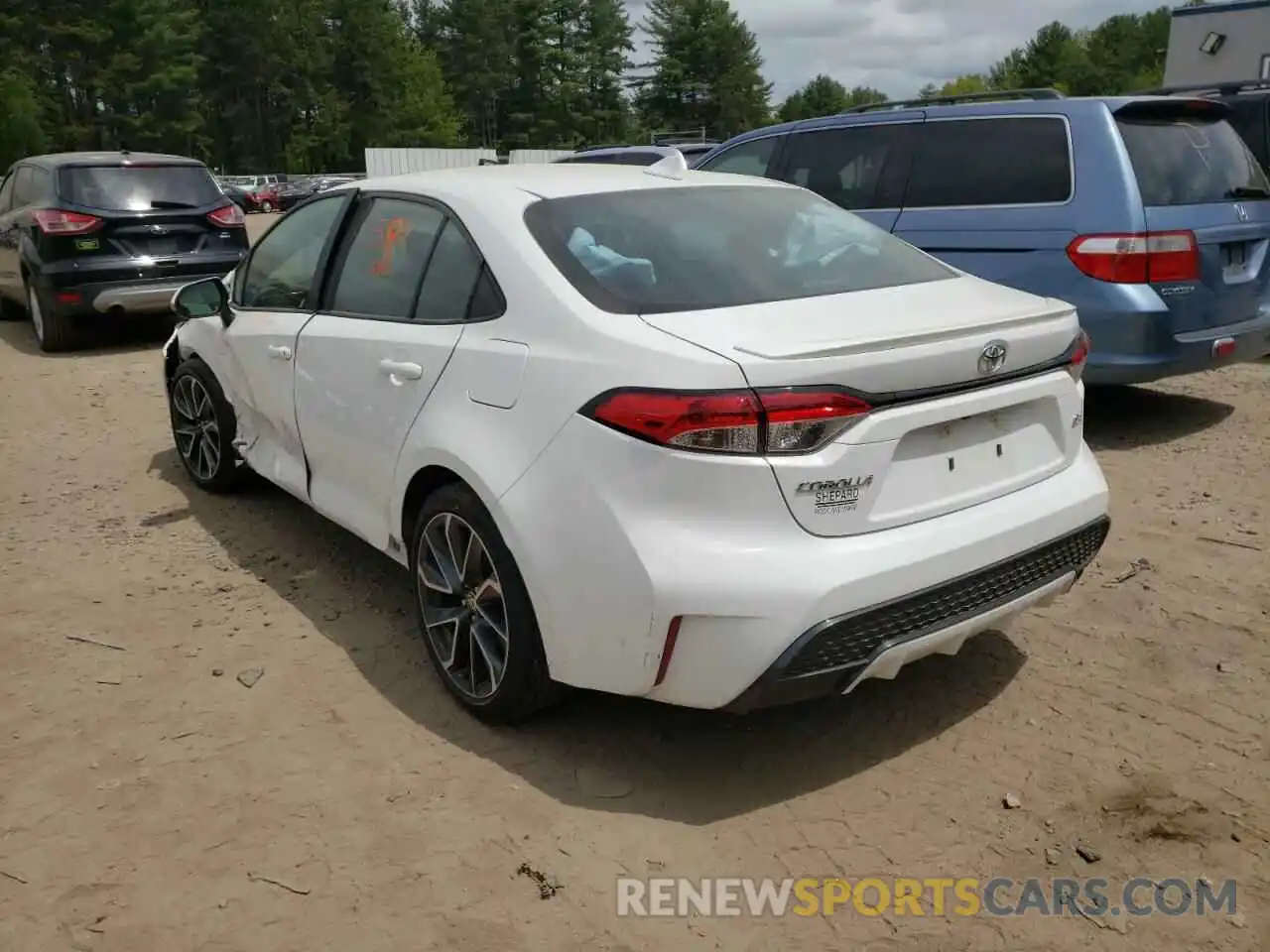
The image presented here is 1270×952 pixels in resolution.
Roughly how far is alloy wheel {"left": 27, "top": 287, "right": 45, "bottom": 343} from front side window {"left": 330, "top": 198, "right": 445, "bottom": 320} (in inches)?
272

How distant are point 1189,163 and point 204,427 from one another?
210 inches

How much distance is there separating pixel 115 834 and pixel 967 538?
2339mm

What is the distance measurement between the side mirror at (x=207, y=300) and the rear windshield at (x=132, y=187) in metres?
5.27

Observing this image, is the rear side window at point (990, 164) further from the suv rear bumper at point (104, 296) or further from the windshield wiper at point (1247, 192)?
the suv rear bumper at point (104, 296)

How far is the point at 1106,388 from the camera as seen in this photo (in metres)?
7.20

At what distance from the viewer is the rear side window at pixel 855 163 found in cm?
657

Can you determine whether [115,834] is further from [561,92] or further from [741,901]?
[561,92]

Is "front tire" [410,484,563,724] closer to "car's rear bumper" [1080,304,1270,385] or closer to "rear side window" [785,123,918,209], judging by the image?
"car's rear bumper" [1080,304,1270,385]

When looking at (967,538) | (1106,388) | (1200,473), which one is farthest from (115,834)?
(1106,388)

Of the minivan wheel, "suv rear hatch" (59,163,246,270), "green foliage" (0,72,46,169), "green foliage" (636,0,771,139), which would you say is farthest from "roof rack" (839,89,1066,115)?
"green foliage" (636,0,771,139)

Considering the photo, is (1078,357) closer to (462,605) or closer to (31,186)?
(462,605)

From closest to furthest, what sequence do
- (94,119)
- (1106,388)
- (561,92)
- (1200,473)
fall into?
1. (1200,473)
2. (1106,388)
3. (94,119)
4. (561,92)

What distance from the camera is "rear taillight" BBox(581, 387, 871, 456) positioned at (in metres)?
2.51

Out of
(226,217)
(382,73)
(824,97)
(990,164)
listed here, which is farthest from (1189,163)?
(824,97)
